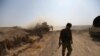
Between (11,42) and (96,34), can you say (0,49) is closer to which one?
(11,42)

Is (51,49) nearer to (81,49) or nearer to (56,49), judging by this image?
(56,49)

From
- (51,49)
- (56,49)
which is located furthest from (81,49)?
(51,49)

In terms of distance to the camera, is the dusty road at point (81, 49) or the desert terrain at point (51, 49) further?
the desert terrain at point (51, 49)

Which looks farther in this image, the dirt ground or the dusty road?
the dirt ground

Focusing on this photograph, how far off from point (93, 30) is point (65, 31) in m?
16.1

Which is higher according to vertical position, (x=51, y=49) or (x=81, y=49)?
(x=81, y=49)

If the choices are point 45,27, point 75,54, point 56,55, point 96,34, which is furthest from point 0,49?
point 45,27

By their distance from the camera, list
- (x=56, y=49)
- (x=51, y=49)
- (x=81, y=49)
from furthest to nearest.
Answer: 1. (x=51, y=49)
2. (x=56, y=49)
3. (x=81, y=49)

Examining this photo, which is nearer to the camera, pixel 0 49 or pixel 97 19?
pixel 0 49

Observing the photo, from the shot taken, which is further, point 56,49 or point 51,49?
point 51,49

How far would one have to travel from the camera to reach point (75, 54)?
1709 centimetres

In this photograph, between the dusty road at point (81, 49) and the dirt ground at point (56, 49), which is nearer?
the dusty road at point (81, 49)

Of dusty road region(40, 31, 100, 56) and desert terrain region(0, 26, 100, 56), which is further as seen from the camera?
desert terrain region(0, 26, 100, 56)

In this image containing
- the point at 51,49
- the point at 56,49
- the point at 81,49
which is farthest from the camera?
the point at 51,49
